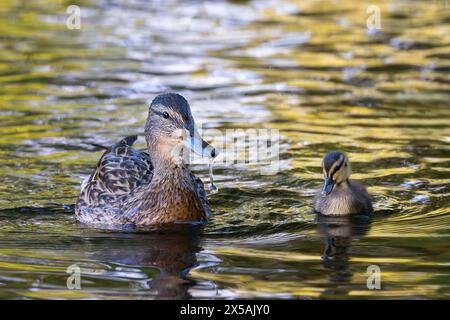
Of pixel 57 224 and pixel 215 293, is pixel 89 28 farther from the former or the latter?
pixel 215 293

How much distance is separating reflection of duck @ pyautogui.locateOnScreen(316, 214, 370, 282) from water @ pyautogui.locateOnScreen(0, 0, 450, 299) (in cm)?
3

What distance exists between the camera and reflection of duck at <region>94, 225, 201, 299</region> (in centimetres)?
705

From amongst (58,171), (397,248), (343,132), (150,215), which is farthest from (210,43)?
(397,248)

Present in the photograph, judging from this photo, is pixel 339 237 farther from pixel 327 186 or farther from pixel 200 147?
pixel 200 147

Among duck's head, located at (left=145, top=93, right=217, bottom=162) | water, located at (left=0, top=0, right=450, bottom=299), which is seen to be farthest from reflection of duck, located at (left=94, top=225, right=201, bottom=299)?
duck's head, located at (left=145, top=93, right=217, bottom=162)

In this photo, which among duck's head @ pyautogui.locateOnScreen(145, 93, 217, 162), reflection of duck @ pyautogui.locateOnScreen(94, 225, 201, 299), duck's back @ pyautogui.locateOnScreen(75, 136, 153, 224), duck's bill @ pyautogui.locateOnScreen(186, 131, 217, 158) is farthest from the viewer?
duck's back @ pyautogui.locateOnScreen(75, 136, 153, 224)

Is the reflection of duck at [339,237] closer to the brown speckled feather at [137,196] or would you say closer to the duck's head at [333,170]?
the duck's head at [333,170]

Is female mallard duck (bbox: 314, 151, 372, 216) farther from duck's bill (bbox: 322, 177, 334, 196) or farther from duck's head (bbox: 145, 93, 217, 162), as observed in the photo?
duck's head (bbox: 145, 93, 217, 162)

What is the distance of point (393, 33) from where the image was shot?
17328 millimetres

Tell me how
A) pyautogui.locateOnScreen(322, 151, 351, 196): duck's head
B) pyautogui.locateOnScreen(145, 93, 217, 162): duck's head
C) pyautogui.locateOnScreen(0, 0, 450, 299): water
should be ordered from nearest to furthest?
pyautogui.locateOnScreen(0, 0, 450, 299): water, pyautogui.locateOnScreen(145, 93, 217, 162): duck's head, pyautogui.locateOnScreen(322, 151, 351, 196): duck's head

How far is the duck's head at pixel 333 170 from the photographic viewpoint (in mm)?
9125

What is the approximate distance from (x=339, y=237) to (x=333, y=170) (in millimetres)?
946

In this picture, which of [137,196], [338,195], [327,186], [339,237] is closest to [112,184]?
[137,196]
